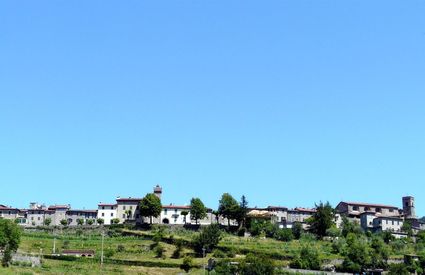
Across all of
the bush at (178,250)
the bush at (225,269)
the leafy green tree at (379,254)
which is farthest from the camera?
the bush at (178,250)

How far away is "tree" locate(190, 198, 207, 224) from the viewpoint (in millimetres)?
120812

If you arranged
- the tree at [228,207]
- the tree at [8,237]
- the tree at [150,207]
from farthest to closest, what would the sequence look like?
the tree at [150,207] → the tree at [228,207] → the tree at [8,237]

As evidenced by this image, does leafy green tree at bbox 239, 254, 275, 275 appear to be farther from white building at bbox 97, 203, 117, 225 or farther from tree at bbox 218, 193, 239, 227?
white building at bbox 97, 203, 117, 225

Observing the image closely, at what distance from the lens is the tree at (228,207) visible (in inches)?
4547

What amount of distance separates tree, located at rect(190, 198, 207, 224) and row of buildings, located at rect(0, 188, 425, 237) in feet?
9.17

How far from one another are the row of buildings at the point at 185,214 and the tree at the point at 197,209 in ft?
9.17

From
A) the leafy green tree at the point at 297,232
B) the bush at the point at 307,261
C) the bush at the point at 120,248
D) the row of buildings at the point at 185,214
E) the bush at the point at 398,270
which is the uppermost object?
the row of buildings at the point at 185,214

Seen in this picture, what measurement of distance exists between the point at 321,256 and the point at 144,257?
2580cm

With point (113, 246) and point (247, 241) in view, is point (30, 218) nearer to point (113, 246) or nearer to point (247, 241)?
point (113, 246)

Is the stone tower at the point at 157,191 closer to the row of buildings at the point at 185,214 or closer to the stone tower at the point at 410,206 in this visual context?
the row of buildings at the point at 185,214

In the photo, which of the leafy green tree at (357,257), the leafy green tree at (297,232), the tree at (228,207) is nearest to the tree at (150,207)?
the tree at (228,207)

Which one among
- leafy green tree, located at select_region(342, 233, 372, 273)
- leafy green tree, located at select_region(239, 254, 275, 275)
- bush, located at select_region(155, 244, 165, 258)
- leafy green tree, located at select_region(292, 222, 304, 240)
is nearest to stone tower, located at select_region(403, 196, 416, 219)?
leafy green tree, located at select_region(292, 222, 304, 240)

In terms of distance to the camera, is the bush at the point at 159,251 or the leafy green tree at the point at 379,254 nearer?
the leafy green tree at the point at 379,254

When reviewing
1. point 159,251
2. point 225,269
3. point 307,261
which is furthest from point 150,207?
point 225,269
